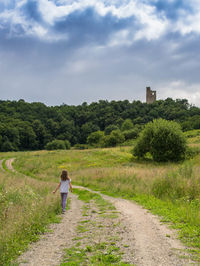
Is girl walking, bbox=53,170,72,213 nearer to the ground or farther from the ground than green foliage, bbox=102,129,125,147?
nearer to the ground

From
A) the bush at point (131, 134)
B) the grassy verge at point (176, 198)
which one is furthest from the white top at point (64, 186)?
the bush at point (131, 134)

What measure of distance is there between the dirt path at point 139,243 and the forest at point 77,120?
73247mm

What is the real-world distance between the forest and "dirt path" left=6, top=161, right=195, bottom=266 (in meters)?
73.2

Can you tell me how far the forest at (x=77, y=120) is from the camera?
317 ft

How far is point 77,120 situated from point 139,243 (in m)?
122

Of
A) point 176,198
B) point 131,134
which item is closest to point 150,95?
point 131,134

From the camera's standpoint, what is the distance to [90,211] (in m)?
11.6

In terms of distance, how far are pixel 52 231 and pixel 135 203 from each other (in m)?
5.80

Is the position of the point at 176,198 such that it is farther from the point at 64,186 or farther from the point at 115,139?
the point at 115,139

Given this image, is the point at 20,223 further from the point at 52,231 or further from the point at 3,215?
the point at 3,215

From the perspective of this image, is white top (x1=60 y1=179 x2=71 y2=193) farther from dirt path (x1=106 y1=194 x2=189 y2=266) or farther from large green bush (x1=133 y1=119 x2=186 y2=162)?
large green bush (x1=133 y1=119 x2=186 y2=162)

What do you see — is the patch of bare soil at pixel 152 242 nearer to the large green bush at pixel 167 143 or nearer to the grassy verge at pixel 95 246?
the grassy verge at pixel 95 246

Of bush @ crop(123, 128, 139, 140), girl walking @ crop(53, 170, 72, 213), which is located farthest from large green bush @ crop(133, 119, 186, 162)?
bush @ crop(123, 128, 139, 140)

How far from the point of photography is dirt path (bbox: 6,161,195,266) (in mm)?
5488
